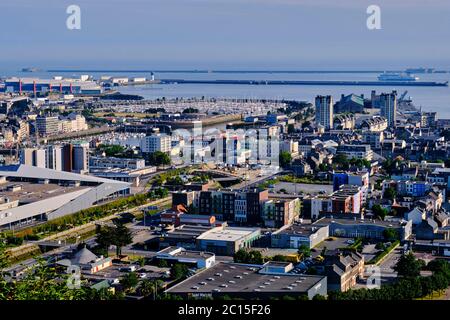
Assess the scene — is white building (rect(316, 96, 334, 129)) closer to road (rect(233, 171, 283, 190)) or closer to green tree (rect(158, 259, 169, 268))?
road (rect(233, 171, 283, 190))

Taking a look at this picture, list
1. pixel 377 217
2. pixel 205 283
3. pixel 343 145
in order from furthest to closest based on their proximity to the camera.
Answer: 1. pixel 343 145
2. pixel 377 217
3. pixel 205 283

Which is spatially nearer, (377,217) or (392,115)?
(377,217)

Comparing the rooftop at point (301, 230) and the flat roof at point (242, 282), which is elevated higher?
the flat roof at point (242, 282)

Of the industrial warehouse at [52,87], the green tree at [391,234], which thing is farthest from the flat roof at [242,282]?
the industrial warehouse at [52,87]

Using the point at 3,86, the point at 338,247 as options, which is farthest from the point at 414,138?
the point at 3,86

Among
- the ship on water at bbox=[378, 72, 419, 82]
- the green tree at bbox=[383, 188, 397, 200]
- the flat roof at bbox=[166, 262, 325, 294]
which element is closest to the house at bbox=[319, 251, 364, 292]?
the flat roof at bbox=[166, 262, 325, 294]

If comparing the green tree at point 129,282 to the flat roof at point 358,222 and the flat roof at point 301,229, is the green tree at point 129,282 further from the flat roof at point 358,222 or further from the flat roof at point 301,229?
the flat roof at point 358,222
